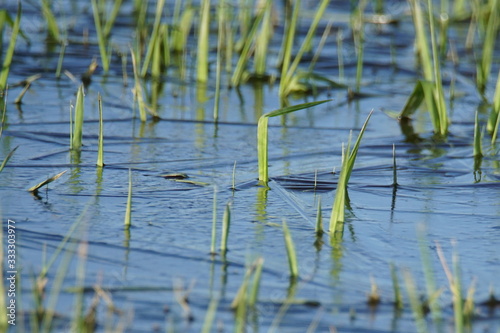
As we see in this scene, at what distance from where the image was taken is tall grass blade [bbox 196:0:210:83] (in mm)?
4520

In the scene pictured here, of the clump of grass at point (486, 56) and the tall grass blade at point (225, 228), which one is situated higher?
the clump of grass at point (486, 56)

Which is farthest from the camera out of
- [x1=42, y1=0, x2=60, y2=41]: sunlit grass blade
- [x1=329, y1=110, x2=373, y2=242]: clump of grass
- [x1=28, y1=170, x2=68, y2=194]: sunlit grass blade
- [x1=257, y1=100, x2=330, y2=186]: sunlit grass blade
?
[x1=42, y1=0, x2=60, y2=41]: sunlit grass blade

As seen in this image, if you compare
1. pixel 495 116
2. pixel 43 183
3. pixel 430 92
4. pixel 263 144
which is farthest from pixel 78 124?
pixel 495 116

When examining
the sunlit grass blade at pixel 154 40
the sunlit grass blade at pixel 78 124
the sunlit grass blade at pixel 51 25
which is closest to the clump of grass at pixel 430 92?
the sunlit grass blade at pixel 154 40

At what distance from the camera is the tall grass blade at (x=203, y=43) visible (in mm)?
4520

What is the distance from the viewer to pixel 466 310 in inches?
73.6

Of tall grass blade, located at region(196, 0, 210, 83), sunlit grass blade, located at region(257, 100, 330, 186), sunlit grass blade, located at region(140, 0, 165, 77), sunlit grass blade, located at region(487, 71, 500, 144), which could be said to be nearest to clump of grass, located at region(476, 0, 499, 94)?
sunlit grass blade, located at region(487, 71, 500, 144)

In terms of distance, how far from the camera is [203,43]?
15.3 feet

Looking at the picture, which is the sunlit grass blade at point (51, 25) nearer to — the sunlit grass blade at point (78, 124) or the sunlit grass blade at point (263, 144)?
the sunlit grass blade at point (78, 124)

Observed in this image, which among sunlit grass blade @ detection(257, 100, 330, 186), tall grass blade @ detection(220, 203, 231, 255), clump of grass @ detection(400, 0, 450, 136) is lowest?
tall grass blade @ detection(220, 203, 231, 255)

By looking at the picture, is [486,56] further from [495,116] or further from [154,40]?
[154,40]

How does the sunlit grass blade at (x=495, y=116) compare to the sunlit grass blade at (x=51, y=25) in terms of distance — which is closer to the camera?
the sunlit grass blade at (x=495, y=116)

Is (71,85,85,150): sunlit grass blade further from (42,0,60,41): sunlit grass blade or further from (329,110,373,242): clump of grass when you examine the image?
(42,0,60,41): sunlit grass blade

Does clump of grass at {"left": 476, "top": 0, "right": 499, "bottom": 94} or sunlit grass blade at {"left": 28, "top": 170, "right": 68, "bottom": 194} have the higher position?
clump of grass at {"left": 476, "top": 0, "right": 499, "bottom": 94}
